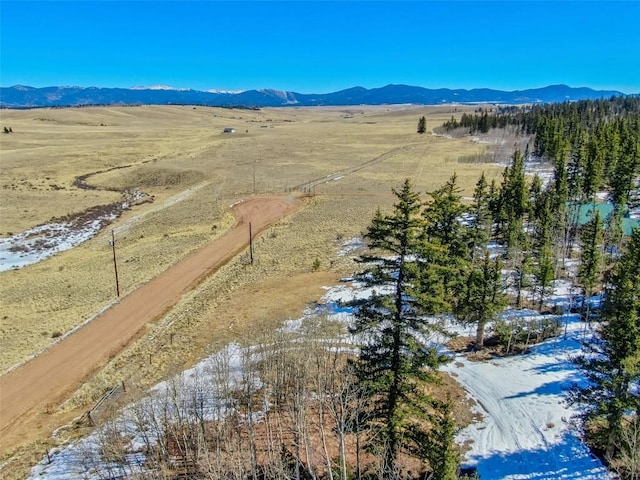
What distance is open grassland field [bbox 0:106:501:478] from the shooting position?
110 ft

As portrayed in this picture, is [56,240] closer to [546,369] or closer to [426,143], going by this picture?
[546,369]

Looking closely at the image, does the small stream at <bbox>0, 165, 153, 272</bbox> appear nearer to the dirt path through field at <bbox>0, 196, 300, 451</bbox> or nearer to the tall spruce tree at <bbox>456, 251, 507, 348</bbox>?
the dirt path through field at <bbox>0, 196, 300, 451</bbox>

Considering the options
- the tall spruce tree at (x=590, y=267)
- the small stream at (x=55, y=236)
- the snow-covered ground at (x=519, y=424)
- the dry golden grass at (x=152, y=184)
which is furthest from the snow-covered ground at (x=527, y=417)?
the small stream at (x=55, y=236)

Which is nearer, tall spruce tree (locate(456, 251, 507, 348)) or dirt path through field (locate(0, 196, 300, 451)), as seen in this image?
dirt path through field (locate(0, 196, 300, 451))

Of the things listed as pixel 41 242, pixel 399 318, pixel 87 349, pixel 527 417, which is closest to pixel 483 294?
pixel 527 417

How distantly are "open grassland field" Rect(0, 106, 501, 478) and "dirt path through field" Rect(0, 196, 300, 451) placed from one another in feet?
3.37

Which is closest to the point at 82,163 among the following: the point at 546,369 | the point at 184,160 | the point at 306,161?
the point at 184,160

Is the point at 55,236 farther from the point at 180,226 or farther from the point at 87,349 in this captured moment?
the point at 87,349

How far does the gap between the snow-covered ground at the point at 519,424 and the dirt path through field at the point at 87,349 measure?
6356 millimetres

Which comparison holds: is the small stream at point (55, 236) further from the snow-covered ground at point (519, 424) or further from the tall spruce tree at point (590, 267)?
the tall spruce tree at point (590, 267)

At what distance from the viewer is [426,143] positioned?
5827 inches

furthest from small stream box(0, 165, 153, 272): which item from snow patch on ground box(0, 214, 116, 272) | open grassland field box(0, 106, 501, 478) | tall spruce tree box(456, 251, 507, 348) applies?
tall spruce tree box(456, 251, 507, 348)

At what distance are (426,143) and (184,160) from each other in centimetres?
7508

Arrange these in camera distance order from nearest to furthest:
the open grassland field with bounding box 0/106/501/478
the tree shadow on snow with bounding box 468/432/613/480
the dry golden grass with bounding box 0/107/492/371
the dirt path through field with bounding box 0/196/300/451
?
the tree shadow on snow with bounding box 468/432/613/480, the dirt path through field with bounding box 0/196/300/451, the open grassland field with bounding box 0/106/501/478, the dry golden grass with bounding box 0/107/492/371
